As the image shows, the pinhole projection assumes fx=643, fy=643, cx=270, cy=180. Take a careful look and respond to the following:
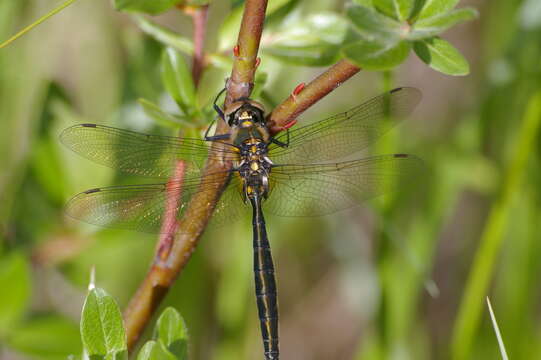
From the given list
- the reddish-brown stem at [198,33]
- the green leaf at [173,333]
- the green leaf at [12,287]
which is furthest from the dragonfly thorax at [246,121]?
the green leaf at [12,287]

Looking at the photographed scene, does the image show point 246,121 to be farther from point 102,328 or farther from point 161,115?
point 102,328

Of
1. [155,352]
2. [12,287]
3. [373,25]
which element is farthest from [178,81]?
[12,287]

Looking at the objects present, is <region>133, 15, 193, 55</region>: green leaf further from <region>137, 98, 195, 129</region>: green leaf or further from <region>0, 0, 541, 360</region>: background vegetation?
<region>137, 98, 195, 129</region>: green leaf

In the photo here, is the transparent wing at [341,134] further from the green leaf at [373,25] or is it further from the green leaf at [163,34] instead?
the green leaf at [373,25]

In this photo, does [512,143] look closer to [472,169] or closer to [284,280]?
[472,169]

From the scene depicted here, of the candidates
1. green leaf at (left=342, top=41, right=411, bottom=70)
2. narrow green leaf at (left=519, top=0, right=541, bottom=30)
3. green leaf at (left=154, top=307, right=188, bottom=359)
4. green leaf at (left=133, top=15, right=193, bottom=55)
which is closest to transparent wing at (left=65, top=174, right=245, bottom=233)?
green leaf at (left=133, top=15, right=193, bottom=55)
